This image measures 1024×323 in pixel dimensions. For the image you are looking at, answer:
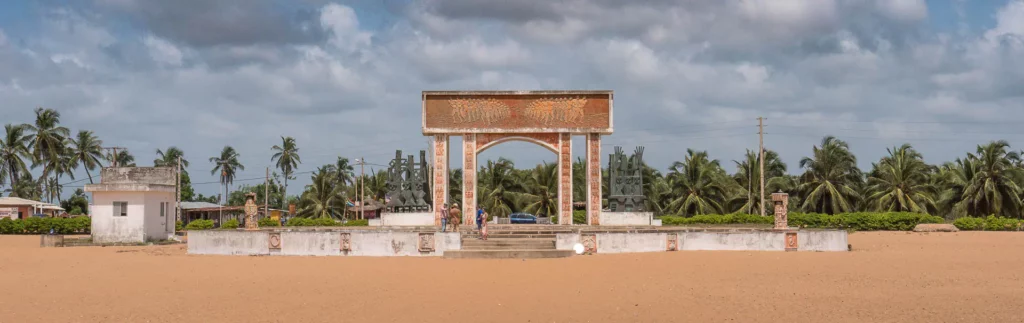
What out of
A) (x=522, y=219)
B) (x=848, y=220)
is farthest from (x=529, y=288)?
(x=522, y=219)

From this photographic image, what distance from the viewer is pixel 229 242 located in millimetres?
20781

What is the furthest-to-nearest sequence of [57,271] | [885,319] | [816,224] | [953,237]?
[816,224], [953,237], [57,271], [885,319]

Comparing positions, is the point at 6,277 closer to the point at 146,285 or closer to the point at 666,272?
the point at 146,285

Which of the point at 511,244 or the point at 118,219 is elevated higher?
the point at 118,219

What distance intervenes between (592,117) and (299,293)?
54.5ft

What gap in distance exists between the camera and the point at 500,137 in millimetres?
28203

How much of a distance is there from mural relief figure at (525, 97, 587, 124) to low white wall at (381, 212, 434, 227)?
4.57m

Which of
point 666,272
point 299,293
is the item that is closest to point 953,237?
point 666,272

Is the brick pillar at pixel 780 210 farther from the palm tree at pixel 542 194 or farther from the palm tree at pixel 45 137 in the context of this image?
the palm tree at pixel 45 137

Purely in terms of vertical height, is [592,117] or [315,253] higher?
[592,117]

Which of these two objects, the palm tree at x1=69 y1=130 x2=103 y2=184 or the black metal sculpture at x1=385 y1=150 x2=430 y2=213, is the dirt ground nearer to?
the black metal sculpture at x1=385 y1=150 x2=430 y2=213

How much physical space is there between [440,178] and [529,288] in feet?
49.1

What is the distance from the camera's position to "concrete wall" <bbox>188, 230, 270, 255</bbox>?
20484 millimetres

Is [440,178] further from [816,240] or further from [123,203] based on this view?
[816,240]
